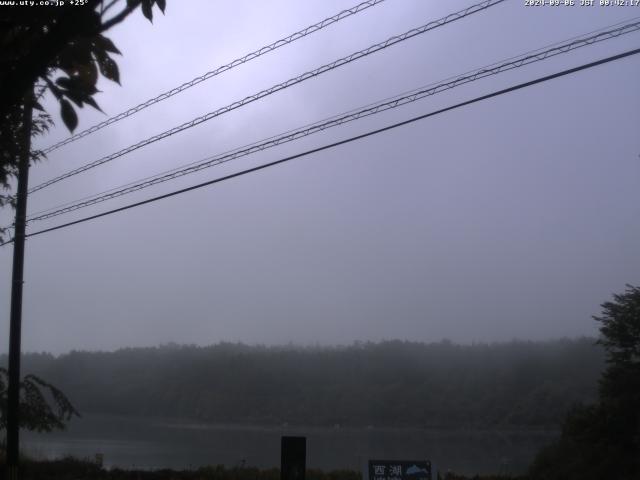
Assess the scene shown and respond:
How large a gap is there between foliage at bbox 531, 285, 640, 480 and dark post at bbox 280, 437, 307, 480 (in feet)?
31.6

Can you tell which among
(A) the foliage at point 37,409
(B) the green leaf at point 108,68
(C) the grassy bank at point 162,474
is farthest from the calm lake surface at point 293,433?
(B) the green leaf at point 108,68

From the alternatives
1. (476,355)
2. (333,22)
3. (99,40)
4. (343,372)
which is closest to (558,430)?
(476,355)

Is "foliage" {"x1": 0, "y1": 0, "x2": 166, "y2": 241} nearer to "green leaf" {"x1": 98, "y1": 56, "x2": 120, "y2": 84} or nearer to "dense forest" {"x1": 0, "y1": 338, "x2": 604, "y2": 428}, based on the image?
"green leaf" {"x1": 98, "y1": 56, "x2": 120, "y2": 84}

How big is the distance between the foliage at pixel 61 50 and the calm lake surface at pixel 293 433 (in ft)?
43.8

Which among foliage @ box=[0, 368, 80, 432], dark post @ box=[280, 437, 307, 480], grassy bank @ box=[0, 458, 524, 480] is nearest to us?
dark post @ box=[280, 437, 307, 480]

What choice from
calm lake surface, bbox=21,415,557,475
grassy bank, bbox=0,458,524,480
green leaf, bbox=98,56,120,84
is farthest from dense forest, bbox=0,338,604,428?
green leaf, bbox=98,56,120,84

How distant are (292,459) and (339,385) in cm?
2161

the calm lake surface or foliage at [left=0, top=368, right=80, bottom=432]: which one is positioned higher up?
foliage at [left=0, top=368, right=80, bottom=432]

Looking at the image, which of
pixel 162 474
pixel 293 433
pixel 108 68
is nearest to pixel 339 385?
pixel 293 433

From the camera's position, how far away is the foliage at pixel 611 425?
19891 millimetres

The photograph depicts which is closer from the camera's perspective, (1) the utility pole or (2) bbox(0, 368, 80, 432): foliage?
(1) the utility pole

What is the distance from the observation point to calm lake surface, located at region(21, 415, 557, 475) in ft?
65.0

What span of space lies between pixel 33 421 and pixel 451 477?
9.65m

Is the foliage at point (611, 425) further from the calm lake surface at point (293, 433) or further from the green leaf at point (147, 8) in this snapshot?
the green leaf at point (147, 8)
